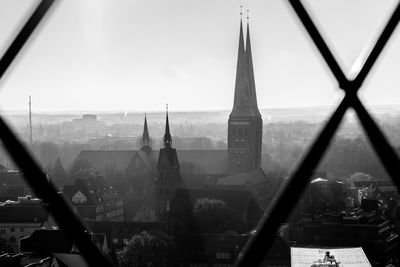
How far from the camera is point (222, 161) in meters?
45.0

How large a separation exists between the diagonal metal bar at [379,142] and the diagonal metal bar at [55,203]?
630 millimetres

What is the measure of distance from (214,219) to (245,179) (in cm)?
1419

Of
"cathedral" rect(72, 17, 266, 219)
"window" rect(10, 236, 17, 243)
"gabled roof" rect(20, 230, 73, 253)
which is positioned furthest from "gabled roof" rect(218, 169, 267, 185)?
"gabled roof" rect(20, 230, 73, 253)

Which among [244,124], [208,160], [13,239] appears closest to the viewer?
[13,239]

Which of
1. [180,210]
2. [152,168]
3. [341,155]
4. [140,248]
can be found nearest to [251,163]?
[152,168]

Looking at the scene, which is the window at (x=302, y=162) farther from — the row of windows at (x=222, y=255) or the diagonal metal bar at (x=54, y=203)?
the row of windows at (x=222, y=255)

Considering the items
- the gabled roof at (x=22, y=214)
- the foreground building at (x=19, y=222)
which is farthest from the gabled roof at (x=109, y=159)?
the foreground building at (x=19, y=222)

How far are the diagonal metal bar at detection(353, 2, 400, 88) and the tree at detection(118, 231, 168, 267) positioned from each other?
1611 centimetres

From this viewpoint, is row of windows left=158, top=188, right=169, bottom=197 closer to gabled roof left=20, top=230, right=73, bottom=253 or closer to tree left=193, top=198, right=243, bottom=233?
tree left=193, top=198, right=243, bottom=233

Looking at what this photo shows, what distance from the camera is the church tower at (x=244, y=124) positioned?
1531 inches

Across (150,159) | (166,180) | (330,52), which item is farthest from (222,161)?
(330,52)

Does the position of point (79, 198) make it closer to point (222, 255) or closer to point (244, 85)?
point (222, 255)

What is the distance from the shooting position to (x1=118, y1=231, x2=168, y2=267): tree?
16.8 m

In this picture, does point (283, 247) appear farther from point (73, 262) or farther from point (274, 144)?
point (274, 144)
